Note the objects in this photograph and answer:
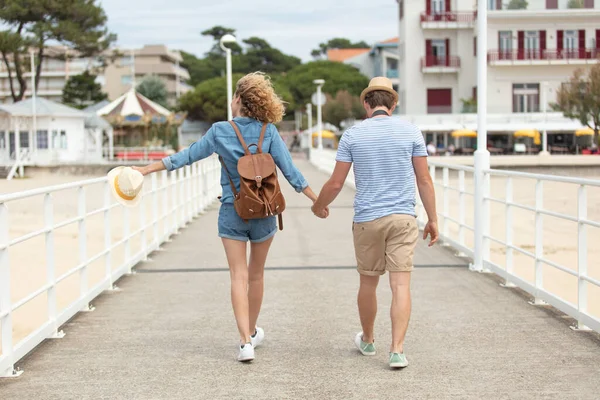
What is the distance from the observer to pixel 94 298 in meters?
8.16

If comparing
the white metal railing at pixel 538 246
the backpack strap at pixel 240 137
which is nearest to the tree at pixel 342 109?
the white metal railing at pixel 538 246

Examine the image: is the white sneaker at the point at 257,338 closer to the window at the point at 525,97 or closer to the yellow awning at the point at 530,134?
the yellow awning at the point at 530,134

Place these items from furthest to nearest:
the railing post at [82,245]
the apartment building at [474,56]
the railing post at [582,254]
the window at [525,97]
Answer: the window at [525,97], the apartment building at [474,56], the railing post at [82,245], the railing post at [582,254]

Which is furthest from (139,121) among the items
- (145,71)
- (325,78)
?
(145,71)

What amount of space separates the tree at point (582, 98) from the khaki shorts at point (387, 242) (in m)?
46.4

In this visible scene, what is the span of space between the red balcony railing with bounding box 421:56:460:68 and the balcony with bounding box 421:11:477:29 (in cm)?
206

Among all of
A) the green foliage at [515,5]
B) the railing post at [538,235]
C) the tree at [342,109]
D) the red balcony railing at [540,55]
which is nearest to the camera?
the railing post at [538,235]

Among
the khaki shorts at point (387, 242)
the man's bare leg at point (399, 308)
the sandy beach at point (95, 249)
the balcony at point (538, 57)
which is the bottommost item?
the sandy beach at point (95, 249)

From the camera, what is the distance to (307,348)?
605 cm

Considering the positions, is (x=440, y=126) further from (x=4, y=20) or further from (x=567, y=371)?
(x=567, y=371)

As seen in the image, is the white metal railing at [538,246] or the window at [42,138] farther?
the window at [42,138]

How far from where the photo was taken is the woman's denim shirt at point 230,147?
18.2ft

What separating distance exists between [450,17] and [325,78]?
3883 cm

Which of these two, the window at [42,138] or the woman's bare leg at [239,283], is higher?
the window at [42,138]
